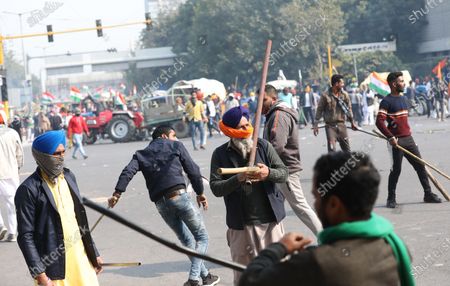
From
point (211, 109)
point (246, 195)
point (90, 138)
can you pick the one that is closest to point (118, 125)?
point (90, 138)

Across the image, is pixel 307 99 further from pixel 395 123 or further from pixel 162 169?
pixel 162 169

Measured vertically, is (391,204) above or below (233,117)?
below

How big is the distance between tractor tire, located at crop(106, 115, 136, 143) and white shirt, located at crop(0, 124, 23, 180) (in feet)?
77.1

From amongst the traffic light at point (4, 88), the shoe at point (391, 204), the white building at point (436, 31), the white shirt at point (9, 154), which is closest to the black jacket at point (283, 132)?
the shoe at point (391, 204)

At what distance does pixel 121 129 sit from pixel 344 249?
3282cm

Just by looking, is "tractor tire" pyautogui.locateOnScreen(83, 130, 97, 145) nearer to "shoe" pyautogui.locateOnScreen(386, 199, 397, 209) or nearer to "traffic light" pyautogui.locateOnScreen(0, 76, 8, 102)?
"traffic light" pyautogui.locateOnScreen(0, 76, 8, 102)

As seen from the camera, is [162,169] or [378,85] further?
[378,85]

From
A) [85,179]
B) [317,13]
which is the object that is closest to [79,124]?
[85,179]

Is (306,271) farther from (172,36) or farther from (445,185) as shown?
(172,36)

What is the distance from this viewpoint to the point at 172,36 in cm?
9338

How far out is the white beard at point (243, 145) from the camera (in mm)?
6207

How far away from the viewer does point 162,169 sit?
7574 mm

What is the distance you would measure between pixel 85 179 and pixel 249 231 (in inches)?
511

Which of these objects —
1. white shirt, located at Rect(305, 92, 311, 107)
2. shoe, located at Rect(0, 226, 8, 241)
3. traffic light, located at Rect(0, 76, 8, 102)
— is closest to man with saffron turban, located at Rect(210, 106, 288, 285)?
shoe, located at Rect(0, 226, 8, 241)
